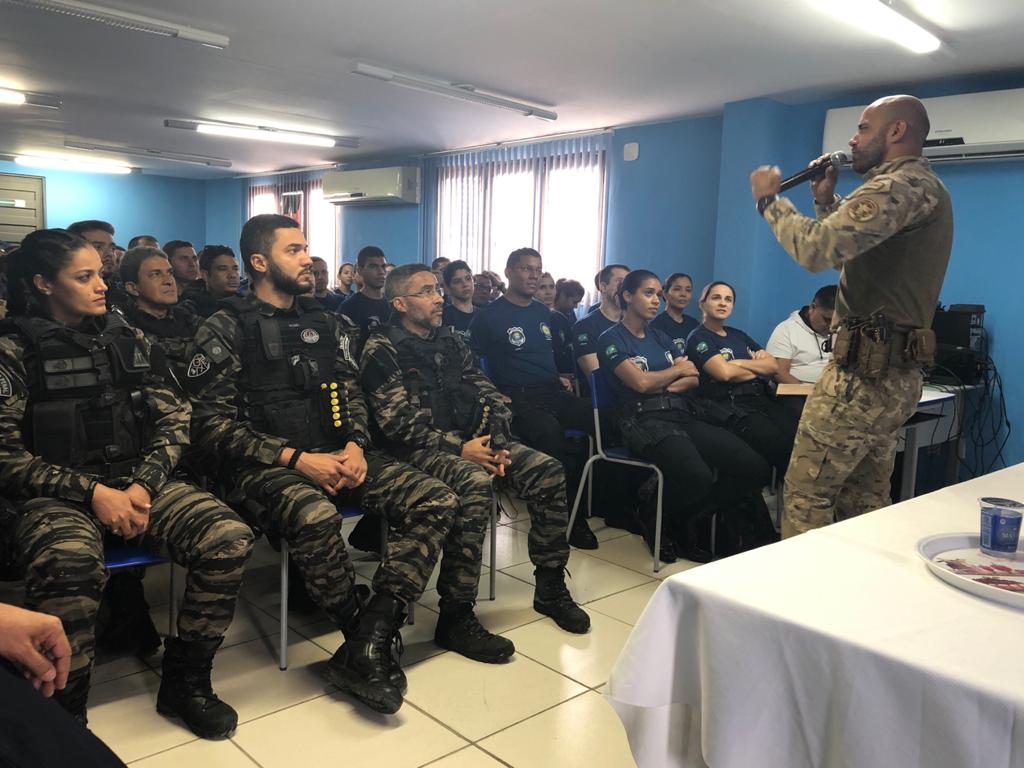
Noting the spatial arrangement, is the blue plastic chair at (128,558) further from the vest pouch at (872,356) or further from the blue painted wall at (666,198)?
the blue painted wall at (666,198)

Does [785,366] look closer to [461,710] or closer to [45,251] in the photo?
[461,710]

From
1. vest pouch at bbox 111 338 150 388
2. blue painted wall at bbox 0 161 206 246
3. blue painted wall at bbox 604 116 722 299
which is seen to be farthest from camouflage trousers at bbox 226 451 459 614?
blue painted wall at bbox 0 161 206 246

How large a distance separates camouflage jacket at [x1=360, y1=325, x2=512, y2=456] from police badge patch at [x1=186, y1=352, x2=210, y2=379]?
22.2 inches

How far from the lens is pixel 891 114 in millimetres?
2258

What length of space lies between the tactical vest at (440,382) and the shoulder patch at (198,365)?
2.36 feet

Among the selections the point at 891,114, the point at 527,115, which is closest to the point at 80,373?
the point at 891,114

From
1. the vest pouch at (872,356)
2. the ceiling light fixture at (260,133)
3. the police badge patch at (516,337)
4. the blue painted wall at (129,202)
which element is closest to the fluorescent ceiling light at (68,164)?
the blue painted wall at (129,202)

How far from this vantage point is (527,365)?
3869mm

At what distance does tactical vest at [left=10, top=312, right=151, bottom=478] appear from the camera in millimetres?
2078

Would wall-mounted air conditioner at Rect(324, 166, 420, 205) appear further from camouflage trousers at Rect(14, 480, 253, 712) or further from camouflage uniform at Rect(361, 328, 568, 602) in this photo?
camouflage trousers at Rect(14, 480, 253, 712)

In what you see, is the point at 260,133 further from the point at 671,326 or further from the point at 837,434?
the point at 837,434

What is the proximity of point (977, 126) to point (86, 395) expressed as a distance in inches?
189

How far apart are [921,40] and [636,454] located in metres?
2.67

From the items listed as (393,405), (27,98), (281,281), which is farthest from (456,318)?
(27,98)
